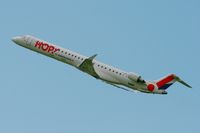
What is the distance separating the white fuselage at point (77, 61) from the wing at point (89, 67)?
89 cm

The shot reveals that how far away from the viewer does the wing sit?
8981 centimetres

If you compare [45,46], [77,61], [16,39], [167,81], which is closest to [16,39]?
[16,39]

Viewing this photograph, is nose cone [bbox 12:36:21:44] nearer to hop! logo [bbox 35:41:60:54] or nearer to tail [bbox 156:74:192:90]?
hop! logo [bbox 35:41:60:54]

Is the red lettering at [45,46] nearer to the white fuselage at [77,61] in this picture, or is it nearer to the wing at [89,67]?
the white fuselage at [77,61]

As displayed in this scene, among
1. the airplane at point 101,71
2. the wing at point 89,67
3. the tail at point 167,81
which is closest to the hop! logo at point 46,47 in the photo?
the airplane at point 101,71

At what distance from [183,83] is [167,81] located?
2.58m

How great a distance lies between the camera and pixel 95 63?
93.4m

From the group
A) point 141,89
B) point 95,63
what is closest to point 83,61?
point 95,63

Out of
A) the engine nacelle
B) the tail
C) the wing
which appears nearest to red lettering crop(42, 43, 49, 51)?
the wing

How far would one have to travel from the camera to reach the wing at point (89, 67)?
8981 centimetres

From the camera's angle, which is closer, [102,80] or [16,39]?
[102,80]

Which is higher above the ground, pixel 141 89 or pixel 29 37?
pixel 29 37

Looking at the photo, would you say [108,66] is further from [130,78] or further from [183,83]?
[183,83]

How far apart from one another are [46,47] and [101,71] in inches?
410
